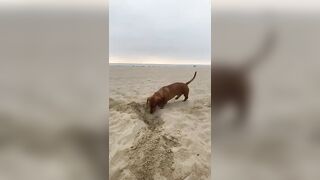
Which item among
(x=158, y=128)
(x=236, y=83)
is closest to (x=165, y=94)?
(x=158, y=128)

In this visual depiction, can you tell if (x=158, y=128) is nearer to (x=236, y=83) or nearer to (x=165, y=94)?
(x=165, y=94)

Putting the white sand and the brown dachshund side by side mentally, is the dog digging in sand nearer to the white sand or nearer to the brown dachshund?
the white sand

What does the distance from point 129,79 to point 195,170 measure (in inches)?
22.4

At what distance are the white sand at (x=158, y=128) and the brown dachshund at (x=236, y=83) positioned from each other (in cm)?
5

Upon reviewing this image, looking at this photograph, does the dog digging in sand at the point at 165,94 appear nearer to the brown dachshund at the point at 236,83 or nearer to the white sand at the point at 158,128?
the white sand at the point at 158,128

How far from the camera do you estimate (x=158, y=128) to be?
1838 millimetres

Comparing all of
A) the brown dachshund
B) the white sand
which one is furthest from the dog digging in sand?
the brown dachshund

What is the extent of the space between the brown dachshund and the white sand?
0.05 metres

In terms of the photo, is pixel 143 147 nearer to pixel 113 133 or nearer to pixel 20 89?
pixel 113 133

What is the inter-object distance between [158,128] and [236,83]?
46cm

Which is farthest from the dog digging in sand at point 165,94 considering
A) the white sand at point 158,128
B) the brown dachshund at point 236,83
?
the brown dachshund at point 236,83

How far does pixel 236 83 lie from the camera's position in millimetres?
1857

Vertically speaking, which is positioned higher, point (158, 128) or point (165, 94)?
point (165, 94)

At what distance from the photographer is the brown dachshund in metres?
1.85
